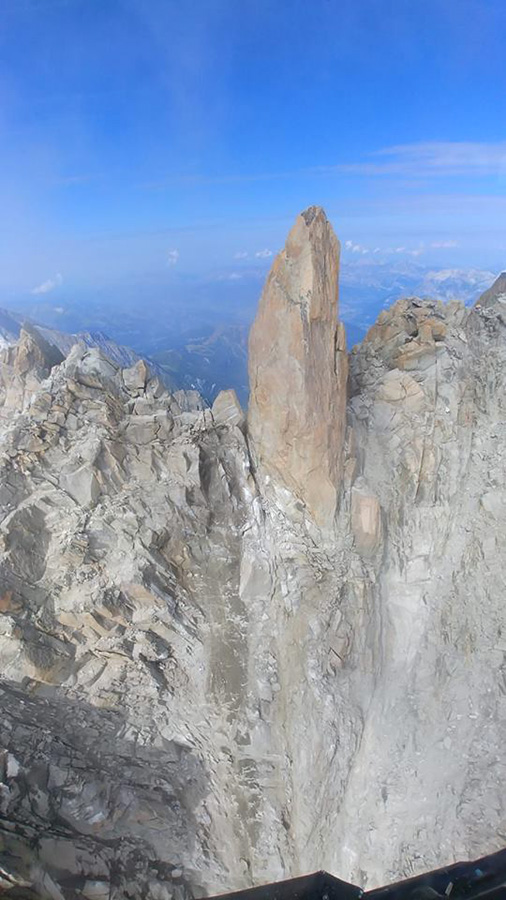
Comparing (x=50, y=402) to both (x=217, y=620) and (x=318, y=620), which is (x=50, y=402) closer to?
(x=217, y=620)

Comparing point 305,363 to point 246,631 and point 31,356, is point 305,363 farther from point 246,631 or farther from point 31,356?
point 31,356

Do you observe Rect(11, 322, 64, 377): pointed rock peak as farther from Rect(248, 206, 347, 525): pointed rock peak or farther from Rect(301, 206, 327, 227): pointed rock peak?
Rect(301, 206, 327, 227): pointed rock peak

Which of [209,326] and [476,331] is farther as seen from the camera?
[209,326]

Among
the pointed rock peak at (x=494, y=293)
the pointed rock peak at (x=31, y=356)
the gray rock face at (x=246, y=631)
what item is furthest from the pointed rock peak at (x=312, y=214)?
the pointed rock peak at (x=31, y=356)

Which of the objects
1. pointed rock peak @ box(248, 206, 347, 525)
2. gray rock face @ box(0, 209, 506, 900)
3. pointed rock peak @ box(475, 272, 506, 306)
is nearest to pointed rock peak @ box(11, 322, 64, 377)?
gray rock face @ box(0, 209, 506, 900)

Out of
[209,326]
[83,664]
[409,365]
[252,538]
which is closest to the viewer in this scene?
[83,664]

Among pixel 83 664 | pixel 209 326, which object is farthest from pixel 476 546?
pixel 209 326

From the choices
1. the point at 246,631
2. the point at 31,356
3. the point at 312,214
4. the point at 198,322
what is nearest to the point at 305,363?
the point at 312,214
